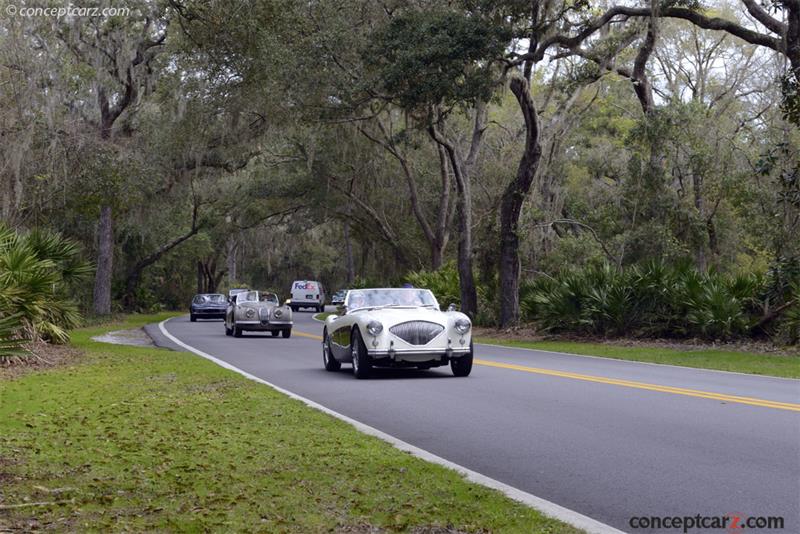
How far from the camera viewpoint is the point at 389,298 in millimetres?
18078

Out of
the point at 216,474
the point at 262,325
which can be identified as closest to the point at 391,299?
the point at 216,474

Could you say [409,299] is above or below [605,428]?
above

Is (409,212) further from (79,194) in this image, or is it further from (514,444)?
(514,444)

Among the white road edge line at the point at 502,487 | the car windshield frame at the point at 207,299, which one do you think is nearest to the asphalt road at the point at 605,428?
the white road edge line at the point at 502,487

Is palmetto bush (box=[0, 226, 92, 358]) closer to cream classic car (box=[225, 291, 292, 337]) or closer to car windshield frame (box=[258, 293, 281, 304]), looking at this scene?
cream classic car (box=[225, 291, 292, 337])

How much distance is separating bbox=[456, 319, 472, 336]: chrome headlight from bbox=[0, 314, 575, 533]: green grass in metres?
4.05

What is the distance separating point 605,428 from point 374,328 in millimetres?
6275

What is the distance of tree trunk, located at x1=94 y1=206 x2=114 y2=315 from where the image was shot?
43.8 m

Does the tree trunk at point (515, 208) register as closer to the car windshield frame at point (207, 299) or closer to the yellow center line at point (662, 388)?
the yellow center line at point (662, 388)

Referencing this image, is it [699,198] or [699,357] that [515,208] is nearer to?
[699,198]

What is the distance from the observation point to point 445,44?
25766 mm

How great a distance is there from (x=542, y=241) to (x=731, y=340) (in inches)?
423

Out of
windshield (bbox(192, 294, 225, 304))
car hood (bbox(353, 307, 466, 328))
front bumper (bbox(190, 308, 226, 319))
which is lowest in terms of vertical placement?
car hood (bbox(353, 307, 466, 328))

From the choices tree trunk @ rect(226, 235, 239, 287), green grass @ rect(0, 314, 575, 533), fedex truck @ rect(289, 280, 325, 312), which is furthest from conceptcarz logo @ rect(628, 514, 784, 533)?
tree trunk @ rect(226, 235, 239, 287)
